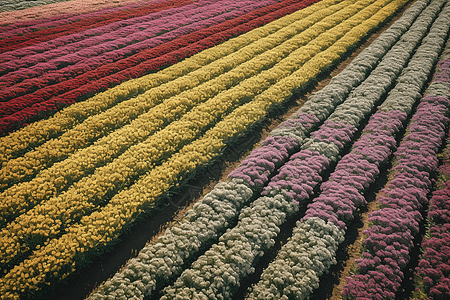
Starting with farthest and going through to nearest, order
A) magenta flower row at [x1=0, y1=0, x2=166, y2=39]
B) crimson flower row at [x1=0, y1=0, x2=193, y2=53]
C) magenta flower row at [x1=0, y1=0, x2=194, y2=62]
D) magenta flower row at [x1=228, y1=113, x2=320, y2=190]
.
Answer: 1. magenta flower row at [x1=0, y1=0, x2=166, y2=39]
2. crimson flower row at [x1=0, y1=0, x2=193, y2=53]
3. magenta flower row at [x1=0, y1=0, x2=194, y2=62]
4. magenta flower row at [x1=228, y1=113, x2=320, y2=190]

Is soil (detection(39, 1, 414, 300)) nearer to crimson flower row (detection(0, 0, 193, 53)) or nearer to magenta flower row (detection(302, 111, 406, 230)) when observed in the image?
magenta flower row (detection(302, 111, 406, 230))

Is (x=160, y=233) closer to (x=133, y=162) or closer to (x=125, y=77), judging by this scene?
(x=133, y=162)

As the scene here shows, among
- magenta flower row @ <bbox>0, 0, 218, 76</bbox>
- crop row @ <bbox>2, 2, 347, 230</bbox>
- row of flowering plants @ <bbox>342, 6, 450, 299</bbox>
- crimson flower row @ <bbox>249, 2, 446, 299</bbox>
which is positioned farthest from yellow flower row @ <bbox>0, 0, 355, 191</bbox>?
row of flowering plants @ <bbox>342, 6, 450, 299</bbox>

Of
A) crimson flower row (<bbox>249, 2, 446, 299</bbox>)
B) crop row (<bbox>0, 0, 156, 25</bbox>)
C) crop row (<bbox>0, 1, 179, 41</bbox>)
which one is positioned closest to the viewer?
crimson flower row (<bbox>249, 2, 446, 299</bbox>)

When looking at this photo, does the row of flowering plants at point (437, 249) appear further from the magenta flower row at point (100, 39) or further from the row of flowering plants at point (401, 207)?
the magenta flower row at point (100, 39)

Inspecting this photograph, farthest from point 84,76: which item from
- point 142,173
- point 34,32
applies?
point 34,32

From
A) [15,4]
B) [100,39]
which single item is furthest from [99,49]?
[15,4]

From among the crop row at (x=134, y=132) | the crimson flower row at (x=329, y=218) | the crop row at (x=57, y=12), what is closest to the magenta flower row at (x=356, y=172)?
the crimson flower row at (x=329, y=218)
